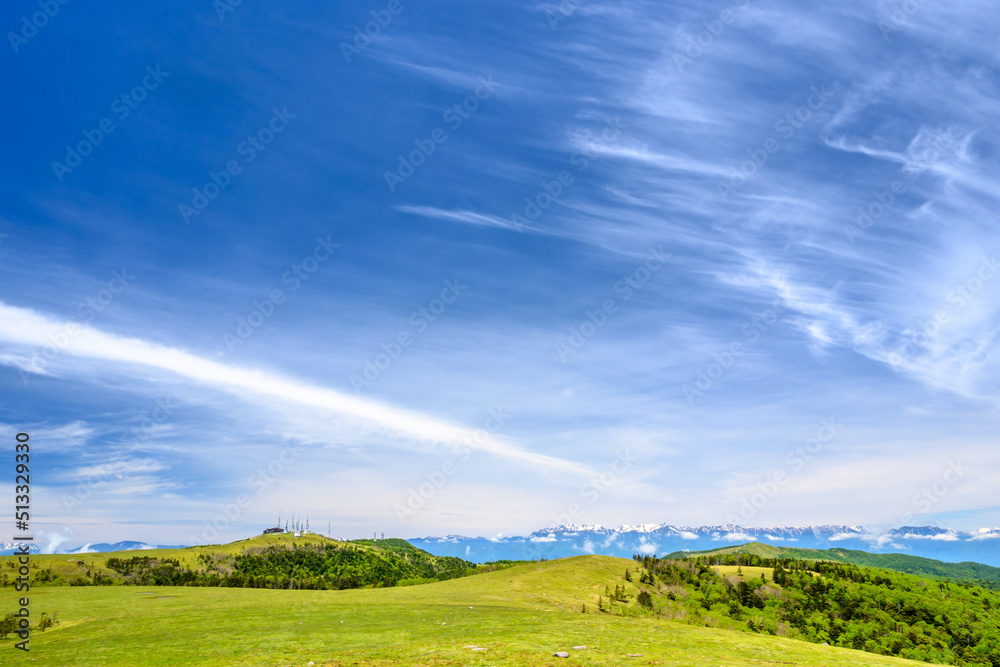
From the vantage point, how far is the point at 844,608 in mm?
69688

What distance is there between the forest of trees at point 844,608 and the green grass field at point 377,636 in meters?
22.8

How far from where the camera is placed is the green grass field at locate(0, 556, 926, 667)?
87.0ft

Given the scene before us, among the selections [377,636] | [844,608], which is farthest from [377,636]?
[844,608]

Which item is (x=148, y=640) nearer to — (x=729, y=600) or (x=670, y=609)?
(x=670, y=609)

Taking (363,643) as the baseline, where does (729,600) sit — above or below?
below

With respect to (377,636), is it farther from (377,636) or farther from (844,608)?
(844,608)

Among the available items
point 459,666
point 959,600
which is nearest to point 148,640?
point 459,666

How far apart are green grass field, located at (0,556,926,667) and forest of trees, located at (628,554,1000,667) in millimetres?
22845

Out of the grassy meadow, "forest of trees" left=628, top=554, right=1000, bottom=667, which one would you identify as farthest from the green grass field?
"forest of trees" left=628, top=554, right=1000, bottom=667

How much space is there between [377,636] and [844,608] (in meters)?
68.7

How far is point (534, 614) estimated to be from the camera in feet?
137

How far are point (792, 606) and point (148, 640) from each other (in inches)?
Answer: 2934

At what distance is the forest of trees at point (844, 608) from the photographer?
62.1 m

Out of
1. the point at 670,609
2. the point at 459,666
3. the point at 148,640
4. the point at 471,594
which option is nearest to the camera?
the point at 459,666
